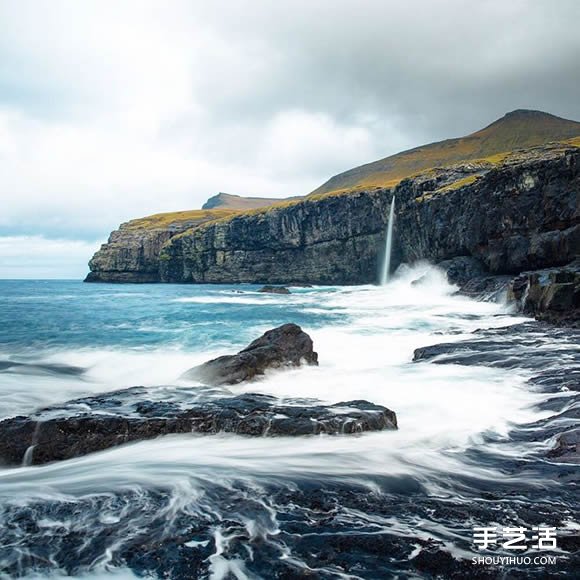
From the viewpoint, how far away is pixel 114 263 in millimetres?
121938

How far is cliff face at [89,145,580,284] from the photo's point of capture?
42.1 metres

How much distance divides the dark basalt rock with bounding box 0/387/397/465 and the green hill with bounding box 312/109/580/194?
15533cm

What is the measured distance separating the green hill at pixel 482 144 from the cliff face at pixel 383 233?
6958 centimetres

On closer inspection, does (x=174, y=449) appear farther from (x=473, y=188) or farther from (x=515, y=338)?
(x=473, y=188)

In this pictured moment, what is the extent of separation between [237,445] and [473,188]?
5179cm

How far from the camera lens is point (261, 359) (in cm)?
1435

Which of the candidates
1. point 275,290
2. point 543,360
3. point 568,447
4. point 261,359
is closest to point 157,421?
point 261,359

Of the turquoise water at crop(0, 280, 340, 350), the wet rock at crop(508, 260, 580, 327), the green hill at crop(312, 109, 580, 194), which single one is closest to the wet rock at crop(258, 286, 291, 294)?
the turquoise water at crop(0, 280, 340, 350)

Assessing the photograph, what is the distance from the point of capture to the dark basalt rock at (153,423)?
318 inches

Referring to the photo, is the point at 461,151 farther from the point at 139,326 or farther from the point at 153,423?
the point at 153,423

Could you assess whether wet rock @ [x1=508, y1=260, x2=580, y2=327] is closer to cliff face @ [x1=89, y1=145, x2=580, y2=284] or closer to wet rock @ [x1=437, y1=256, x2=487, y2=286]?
cliff face @ [x1=89, y1=145, x2=580, y2=284]

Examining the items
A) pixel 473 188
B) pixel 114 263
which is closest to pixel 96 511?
pixel 473 188

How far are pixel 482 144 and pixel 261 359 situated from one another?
620ft

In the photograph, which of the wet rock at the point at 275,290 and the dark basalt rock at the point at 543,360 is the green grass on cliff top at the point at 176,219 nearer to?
the wet rock at the point at 275,290
